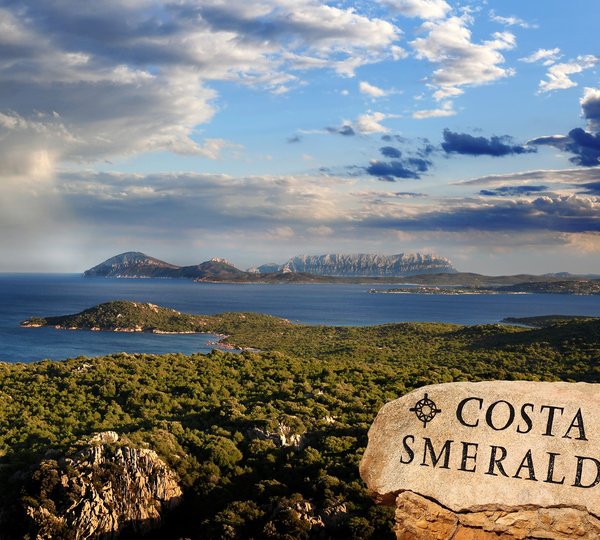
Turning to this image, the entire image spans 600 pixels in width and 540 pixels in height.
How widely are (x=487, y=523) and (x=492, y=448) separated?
129cm

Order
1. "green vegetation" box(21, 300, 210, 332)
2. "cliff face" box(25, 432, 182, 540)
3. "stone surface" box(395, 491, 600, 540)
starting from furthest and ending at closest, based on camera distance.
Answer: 1. "green vegetation" box(21, 300, 210, 332)
2. "cliff face" box(25, 432, 182, 540)
3. "stone surface" box(395, 491, 600, 540)

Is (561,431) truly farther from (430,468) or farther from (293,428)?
(293,428)

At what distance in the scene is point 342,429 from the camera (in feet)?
63.0

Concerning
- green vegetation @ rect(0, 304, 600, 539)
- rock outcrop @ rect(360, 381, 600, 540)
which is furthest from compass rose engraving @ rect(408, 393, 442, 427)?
green vegetation @ rect(0, 304, 600, 539)

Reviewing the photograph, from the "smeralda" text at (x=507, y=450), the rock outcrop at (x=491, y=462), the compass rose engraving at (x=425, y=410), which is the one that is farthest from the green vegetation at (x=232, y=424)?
the compass rose engraving at (x=425, y=410)

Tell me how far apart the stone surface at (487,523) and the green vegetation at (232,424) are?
A: 3530 mm

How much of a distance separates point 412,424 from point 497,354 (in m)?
57.8

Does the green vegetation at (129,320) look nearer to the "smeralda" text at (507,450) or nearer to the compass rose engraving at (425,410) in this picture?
the compass rose engraving at (425,410)

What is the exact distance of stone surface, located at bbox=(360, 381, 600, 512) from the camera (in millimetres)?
9125

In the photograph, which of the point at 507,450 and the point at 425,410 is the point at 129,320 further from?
the point at 507,450

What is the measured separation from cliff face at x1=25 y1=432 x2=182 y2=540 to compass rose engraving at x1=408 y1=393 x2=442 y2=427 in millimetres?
9565

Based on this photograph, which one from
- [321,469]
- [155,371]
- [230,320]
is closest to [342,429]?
[321,469]

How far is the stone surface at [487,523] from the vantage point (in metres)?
9.02

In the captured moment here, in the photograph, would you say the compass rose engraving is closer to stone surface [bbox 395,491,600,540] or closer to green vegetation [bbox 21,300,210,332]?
stone surface [bbox 395,491,600,540]
